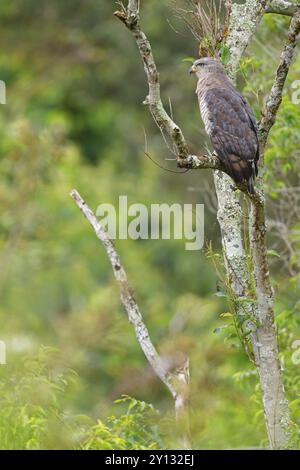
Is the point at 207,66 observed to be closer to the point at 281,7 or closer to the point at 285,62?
the point at 281,7

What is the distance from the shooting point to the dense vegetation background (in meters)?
6.73

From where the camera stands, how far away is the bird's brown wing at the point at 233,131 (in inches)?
242

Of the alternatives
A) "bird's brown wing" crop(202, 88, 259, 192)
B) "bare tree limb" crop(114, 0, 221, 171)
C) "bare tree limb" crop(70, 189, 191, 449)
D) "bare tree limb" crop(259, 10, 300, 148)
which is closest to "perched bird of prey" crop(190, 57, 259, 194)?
"bird's brown wing" crop(202, 88, 259, 192)

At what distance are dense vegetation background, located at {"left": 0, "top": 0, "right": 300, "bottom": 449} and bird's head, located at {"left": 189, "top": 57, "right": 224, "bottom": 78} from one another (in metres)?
0.18

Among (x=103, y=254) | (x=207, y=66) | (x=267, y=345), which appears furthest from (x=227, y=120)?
(x=103, y=254)

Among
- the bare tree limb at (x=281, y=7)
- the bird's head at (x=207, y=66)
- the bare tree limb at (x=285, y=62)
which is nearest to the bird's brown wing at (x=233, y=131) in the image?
the bird's head at (x=207, y=66)

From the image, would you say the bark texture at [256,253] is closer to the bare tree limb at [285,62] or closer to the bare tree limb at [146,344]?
the bare tree limb at [285,62]

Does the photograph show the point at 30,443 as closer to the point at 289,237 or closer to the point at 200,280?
Result: the point at 289,237

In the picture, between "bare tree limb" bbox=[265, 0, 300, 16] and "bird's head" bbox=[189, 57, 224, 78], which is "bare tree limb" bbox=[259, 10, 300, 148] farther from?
"bare tree limb" bbox=[265, 0, 300, 16]

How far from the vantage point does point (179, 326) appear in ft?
44.1

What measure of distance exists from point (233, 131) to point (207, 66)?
1.59 ft

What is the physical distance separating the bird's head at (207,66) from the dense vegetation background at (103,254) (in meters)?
0.18

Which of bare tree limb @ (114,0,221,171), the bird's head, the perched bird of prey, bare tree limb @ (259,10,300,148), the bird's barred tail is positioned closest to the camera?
bare tree limb @ (114,0,221,171)

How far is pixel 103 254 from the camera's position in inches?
621
